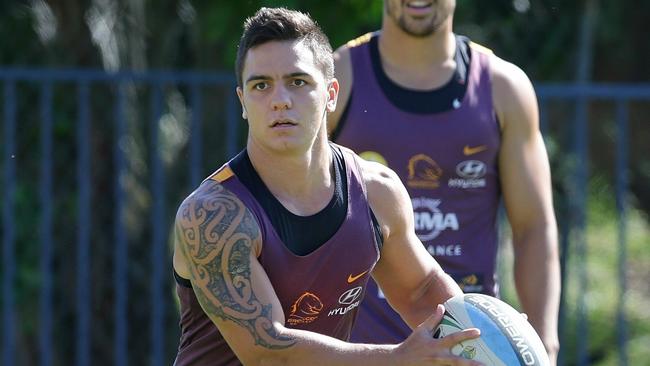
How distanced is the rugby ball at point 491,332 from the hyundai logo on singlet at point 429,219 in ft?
4.14

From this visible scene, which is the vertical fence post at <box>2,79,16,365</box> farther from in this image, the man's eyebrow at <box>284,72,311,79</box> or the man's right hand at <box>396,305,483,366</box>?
the man's right hand at <box>396,305,483,366</box>

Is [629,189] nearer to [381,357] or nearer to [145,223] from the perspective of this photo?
[145,223]

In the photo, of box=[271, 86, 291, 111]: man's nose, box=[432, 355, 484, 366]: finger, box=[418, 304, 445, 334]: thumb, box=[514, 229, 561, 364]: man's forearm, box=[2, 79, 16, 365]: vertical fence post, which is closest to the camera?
box=[432, 355, 484, 366]: finger

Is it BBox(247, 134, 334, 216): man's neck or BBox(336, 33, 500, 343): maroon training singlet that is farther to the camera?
BBox(336, 33, 500, 343): maroon training singlet

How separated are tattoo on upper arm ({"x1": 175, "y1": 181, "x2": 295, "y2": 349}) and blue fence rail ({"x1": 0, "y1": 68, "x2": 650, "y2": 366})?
3279 millimetres

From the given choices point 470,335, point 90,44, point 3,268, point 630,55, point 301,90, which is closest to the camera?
point 470,335

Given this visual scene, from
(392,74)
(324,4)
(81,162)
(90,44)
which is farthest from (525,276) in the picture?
(90,44)

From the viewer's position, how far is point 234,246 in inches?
141

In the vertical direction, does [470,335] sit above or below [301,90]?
below

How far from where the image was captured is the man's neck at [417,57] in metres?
5.04

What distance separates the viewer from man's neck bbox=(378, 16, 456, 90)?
504 cm

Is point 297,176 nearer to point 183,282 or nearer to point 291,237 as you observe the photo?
point 291,237

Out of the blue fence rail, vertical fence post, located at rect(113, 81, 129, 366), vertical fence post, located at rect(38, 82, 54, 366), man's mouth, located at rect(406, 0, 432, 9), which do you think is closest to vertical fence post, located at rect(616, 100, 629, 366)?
the blue fence rail

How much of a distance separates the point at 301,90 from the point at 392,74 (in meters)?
1.39
